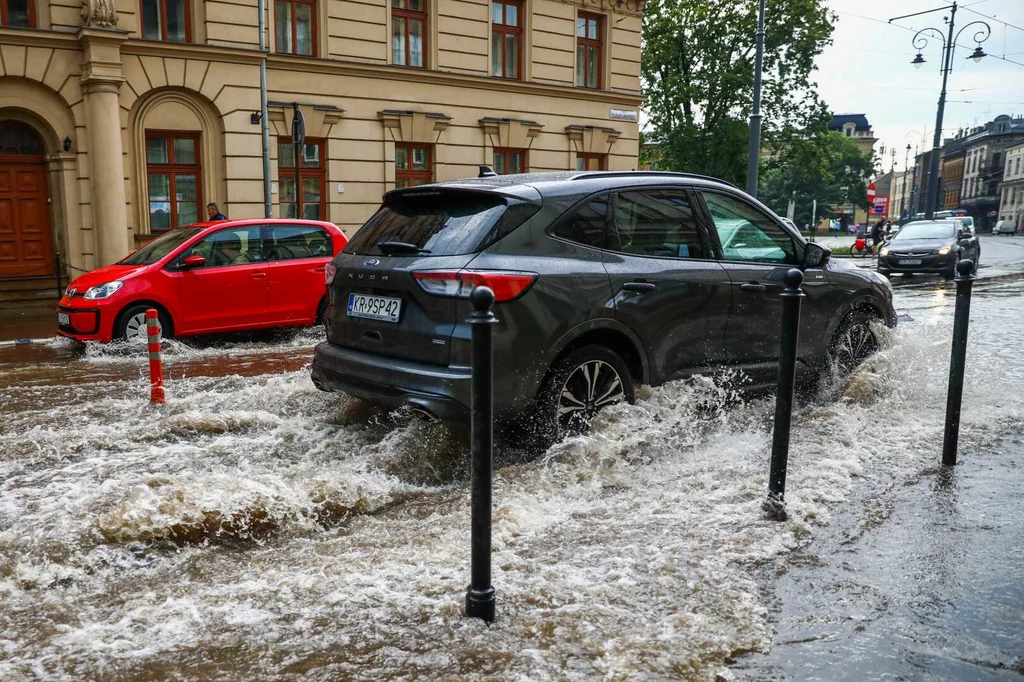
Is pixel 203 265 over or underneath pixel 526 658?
over

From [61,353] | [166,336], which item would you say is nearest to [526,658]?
[166,336]

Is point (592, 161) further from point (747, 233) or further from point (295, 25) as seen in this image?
point (747, 233)

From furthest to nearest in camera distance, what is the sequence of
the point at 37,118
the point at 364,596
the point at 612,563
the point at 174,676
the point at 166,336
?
1. the point at 37,118
2. the point at 166,336
3. the point at 612,563
4. the point at 364,596
5. the point at 174,676

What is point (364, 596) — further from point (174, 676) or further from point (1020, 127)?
point (1020, 127)

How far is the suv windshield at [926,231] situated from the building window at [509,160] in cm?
1045

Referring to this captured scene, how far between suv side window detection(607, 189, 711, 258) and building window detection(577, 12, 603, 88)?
65.1 ft

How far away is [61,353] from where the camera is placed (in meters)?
10.1

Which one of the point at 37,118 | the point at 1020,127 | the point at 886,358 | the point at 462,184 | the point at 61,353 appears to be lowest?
the point at 61,353

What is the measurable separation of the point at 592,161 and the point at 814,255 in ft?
64.1

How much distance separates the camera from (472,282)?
14.5 feet

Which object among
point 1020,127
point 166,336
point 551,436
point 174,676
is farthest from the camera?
point 1020,127

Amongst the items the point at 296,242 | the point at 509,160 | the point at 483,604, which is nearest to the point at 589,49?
the point at 509,160

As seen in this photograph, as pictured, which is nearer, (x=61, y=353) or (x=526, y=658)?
(x=526, y=658)

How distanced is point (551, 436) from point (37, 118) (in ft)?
52.9
